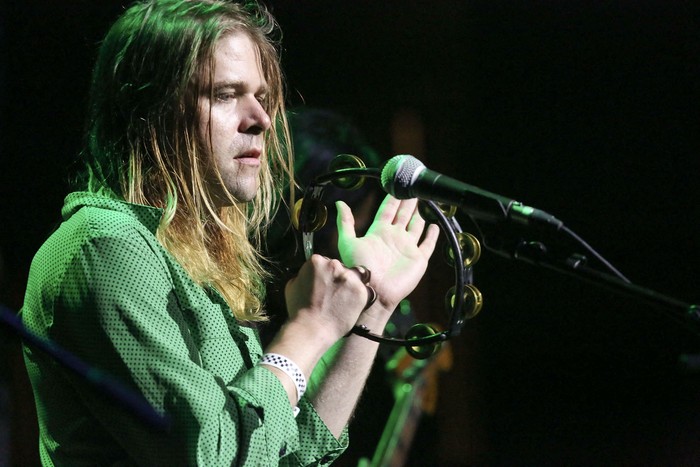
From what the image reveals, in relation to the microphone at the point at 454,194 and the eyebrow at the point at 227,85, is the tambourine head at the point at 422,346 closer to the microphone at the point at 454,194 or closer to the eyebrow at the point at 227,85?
the microphone at the point at 454,194

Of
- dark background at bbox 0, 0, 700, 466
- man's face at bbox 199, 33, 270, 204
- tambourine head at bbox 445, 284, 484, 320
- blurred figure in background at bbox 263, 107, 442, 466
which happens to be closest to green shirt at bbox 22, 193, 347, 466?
man's face at bbox 199, 33, 270, 204

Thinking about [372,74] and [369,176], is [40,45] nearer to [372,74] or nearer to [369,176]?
[372,74]

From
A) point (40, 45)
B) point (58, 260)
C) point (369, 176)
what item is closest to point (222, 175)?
point (369, 176)

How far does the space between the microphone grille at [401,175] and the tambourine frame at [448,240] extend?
0.12 metres

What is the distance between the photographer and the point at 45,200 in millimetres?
3322

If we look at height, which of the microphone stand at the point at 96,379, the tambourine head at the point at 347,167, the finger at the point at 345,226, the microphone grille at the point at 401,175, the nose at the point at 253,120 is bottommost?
the finger at the point at 345,226

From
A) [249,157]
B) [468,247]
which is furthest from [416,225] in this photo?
[249,157]

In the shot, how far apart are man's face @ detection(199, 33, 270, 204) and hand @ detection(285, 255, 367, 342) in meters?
0.30

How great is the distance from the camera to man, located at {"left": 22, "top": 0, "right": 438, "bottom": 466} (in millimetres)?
1366

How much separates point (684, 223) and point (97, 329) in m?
4.03

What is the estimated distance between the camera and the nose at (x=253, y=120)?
1.79m

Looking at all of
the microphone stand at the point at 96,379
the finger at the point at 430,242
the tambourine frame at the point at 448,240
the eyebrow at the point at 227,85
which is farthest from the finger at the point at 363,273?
the microphone stand at the point at 96,379

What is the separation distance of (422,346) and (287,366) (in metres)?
0.41

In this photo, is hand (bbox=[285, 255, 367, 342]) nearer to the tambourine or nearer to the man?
the man
